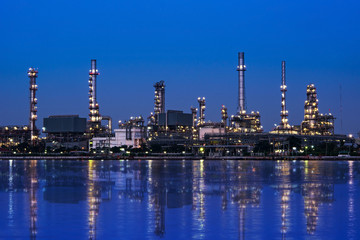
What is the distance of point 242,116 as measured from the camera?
18538cm

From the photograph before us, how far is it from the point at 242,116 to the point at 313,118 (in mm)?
22094

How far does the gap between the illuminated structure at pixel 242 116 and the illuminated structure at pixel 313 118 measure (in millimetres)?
16278

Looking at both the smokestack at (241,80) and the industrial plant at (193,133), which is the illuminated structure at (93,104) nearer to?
the industrial plant at (193,133)

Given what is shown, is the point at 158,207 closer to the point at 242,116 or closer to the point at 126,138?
the point at 242,116

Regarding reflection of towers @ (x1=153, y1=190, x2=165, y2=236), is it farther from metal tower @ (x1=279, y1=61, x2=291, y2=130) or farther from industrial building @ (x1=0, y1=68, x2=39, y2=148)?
industrial building @ (x1=0, y1=68, x2=39, y2=148)

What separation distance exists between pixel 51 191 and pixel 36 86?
15466cm

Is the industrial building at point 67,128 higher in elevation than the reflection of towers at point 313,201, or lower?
higher

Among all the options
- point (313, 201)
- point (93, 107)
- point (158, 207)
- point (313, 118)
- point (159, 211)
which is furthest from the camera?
point (93, 107)

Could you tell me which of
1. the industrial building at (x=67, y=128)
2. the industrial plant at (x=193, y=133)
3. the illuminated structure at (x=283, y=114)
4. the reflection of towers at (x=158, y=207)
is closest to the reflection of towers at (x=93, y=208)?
the reflection of towers at (x=158, y=207)

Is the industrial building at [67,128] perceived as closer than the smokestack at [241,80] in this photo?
No

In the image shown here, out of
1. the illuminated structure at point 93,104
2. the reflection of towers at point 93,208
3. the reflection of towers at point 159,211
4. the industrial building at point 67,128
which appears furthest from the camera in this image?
the industrial building at point 67,128

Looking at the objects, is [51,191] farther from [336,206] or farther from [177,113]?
[177,113]

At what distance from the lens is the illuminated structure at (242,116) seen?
182625 millimetres

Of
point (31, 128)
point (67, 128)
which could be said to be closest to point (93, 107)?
point (67, 128)
